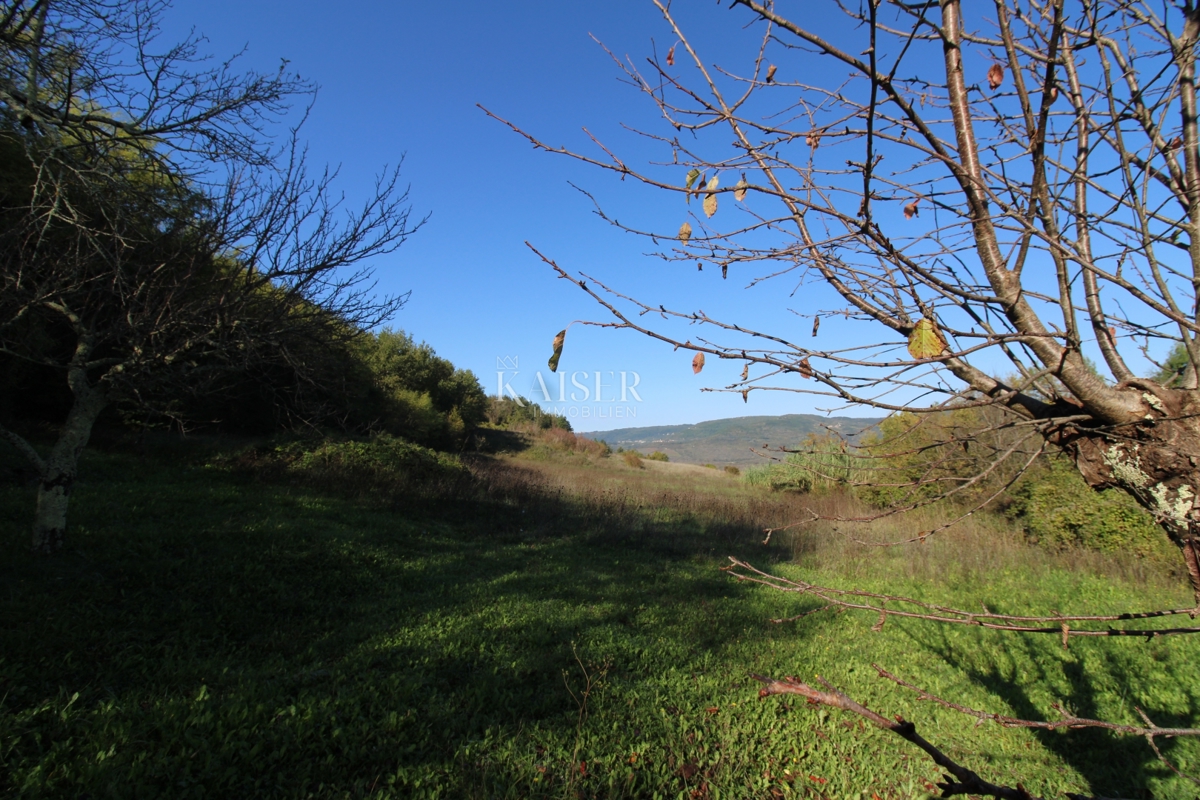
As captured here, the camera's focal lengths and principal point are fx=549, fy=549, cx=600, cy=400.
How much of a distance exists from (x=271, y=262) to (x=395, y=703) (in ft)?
13.7

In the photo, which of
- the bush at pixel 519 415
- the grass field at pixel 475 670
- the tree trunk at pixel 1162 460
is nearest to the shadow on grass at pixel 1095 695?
the grass field at pixel 475 670

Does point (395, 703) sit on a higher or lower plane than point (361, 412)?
lower

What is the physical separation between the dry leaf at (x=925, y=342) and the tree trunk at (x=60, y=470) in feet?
21.0

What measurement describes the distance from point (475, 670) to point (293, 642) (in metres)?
1.56

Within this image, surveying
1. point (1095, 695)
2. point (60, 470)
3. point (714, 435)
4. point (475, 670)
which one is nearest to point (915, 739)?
point (475, 670)

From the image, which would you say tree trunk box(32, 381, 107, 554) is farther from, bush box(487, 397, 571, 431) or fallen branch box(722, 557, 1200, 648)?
bush box(487, 397, 571, 431)

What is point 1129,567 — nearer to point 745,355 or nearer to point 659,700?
point 659,700

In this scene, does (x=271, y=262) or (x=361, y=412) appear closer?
(x=271, y=262)

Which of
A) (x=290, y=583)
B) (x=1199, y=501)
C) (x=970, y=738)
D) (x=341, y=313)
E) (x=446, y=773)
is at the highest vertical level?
(x=341, y=313)

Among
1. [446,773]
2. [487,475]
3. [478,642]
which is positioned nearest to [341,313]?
[478,642]

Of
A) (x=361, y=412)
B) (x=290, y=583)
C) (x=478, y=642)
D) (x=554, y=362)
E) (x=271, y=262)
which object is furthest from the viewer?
(x=361, y=412)

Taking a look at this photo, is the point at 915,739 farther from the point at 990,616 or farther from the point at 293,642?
the point at 293,642

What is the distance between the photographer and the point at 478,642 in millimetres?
4836

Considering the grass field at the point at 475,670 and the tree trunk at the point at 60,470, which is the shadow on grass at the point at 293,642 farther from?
the tree trunk at the point at 60,470
